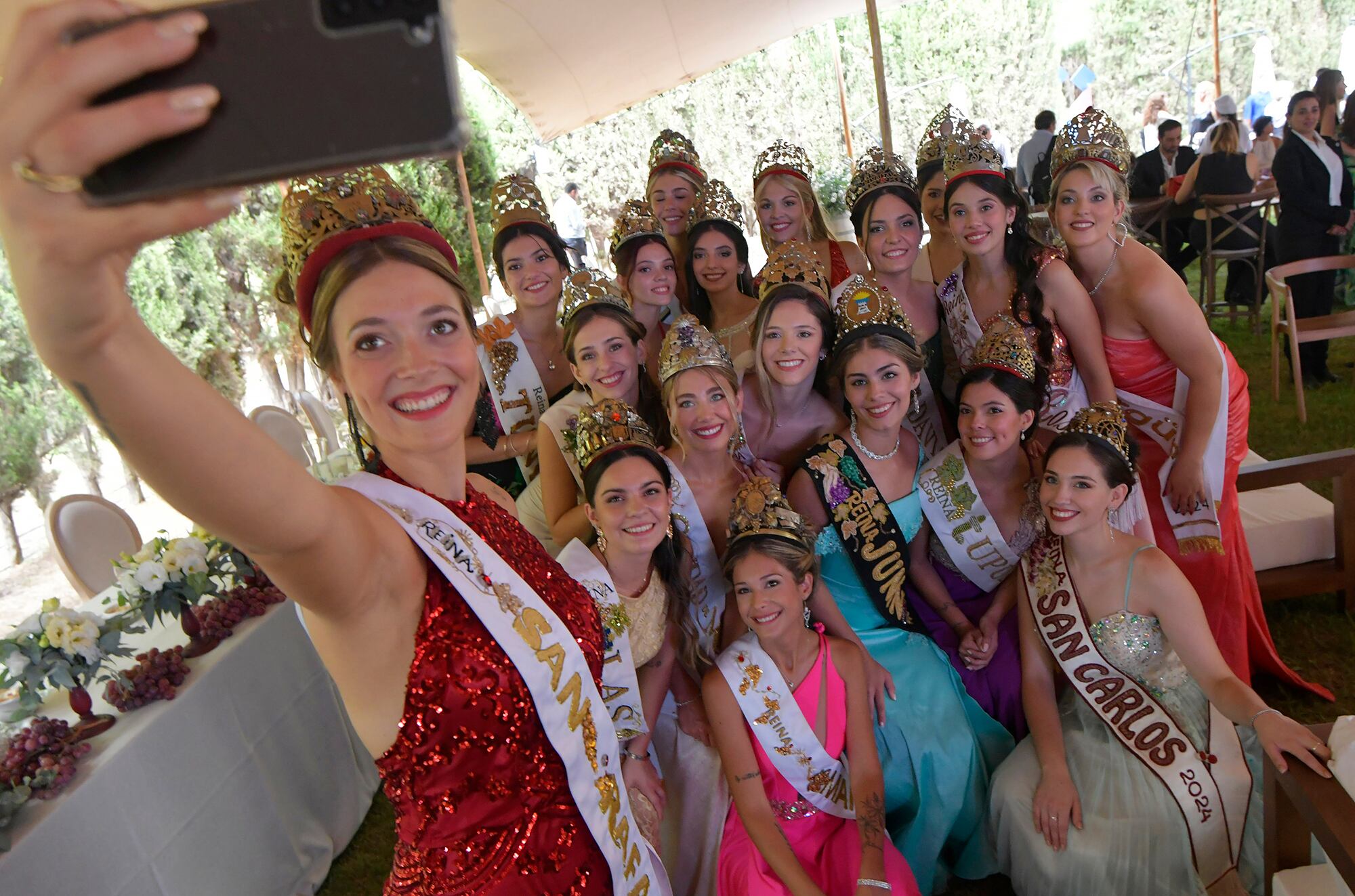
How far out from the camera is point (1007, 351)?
2396 millimetres

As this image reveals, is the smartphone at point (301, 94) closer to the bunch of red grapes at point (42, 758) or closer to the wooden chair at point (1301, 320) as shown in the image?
the bunch of red grapes at point (42, 758)

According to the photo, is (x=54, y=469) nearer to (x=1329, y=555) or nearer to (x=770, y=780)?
(x=770, y=780)

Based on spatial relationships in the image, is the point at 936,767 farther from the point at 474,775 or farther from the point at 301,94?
the point at 301,94

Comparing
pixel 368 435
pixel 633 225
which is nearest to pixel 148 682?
pixel 368 435

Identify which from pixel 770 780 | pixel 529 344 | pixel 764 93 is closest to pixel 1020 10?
pixel 764 93

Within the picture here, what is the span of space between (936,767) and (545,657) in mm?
1474

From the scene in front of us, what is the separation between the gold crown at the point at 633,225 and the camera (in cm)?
320

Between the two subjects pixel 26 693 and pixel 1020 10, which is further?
pixel 1020 10

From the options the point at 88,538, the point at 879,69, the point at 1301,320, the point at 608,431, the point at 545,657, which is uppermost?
the point at 879,69

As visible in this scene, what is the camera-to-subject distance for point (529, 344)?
3.16 meters

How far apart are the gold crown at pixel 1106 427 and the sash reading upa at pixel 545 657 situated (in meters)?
1.48

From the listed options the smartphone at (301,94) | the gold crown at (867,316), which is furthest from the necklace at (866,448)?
the smartphone at (301,94)

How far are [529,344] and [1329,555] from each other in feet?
9.52

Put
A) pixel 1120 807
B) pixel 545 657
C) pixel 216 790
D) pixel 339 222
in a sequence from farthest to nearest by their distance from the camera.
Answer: pixel 216 790, pixel 1120 807, pixel 545 657, pixel 339 222
